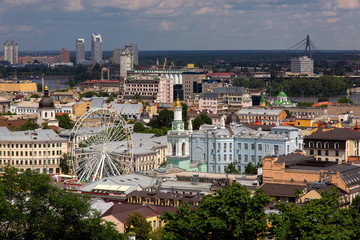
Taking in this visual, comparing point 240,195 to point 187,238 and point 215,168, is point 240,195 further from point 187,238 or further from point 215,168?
point 215,168

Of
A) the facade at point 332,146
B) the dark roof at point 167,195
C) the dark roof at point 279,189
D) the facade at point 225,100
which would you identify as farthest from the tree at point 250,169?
the facade at point 225,100

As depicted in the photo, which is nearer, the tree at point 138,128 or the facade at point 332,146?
the facade at point 332,146

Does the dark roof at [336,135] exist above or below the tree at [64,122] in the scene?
above

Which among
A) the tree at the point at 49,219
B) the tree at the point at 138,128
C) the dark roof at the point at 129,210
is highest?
the tree at the point at 49,219

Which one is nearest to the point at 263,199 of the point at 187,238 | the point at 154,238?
the point at 187,238

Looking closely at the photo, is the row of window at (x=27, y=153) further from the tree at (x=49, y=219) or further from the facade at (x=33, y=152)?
the tree at (x=49, y=219)

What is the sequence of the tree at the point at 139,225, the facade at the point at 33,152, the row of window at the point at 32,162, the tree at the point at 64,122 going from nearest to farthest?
the tree at the point at 139,225, the row of window at the point at 32,162, the facade at the point at 33,152, the tree at the point at 64,122

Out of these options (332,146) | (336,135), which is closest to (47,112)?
(336,135)

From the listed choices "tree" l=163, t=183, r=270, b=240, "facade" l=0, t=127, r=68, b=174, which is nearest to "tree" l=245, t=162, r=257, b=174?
"facade" l=0, t=127, r=68, b=174
